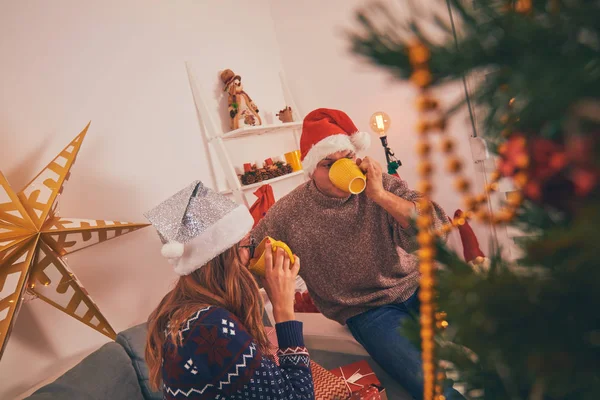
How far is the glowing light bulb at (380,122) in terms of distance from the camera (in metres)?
2.53

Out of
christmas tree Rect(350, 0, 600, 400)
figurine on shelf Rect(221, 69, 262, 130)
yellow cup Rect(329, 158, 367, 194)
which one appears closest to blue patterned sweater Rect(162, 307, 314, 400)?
yellow cup Rect(329, 158, 367, 194)

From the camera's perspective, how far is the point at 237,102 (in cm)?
234

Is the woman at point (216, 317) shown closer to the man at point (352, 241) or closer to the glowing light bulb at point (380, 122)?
the man at point (352, 241)

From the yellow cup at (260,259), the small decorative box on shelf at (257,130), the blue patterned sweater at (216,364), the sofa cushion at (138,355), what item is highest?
the small decorative box on shelf at (257,130)

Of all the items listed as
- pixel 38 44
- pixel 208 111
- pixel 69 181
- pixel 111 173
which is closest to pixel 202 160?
pixel 208 111

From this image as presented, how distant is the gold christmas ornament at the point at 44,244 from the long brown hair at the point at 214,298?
434 millimetres

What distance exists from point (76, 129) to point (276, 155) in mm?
1394

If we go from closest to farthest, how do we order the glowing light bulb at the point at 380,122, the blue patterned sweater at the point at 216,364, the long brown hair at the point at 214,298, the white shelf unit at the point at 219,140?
the blue patterned sweater at the point at 216,364 → the long brown hair at the point at 214,298 → the white shelf unit at the point at 219,140 → the glowing light bulb at the point at 380,122

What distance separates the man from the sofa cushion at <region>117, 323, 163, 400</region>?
668mm

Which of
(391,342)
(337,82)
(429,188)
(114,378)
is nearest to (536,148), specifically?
(429,188)

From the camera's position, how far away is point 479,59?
23 cm

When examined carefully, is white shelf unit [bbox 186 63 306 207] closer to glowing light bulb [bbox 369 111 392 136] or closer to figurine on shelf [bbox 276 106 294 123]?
figurine on shelf [bbox 276 106 294 123]

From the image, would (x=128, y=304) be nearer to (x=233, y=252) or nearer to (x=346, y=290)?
(x=233, y=252)

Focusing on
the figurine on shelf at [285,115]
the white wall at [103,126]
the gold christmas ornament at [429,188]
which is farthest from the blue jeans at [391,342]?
the figurine on shelf at [285,115]
